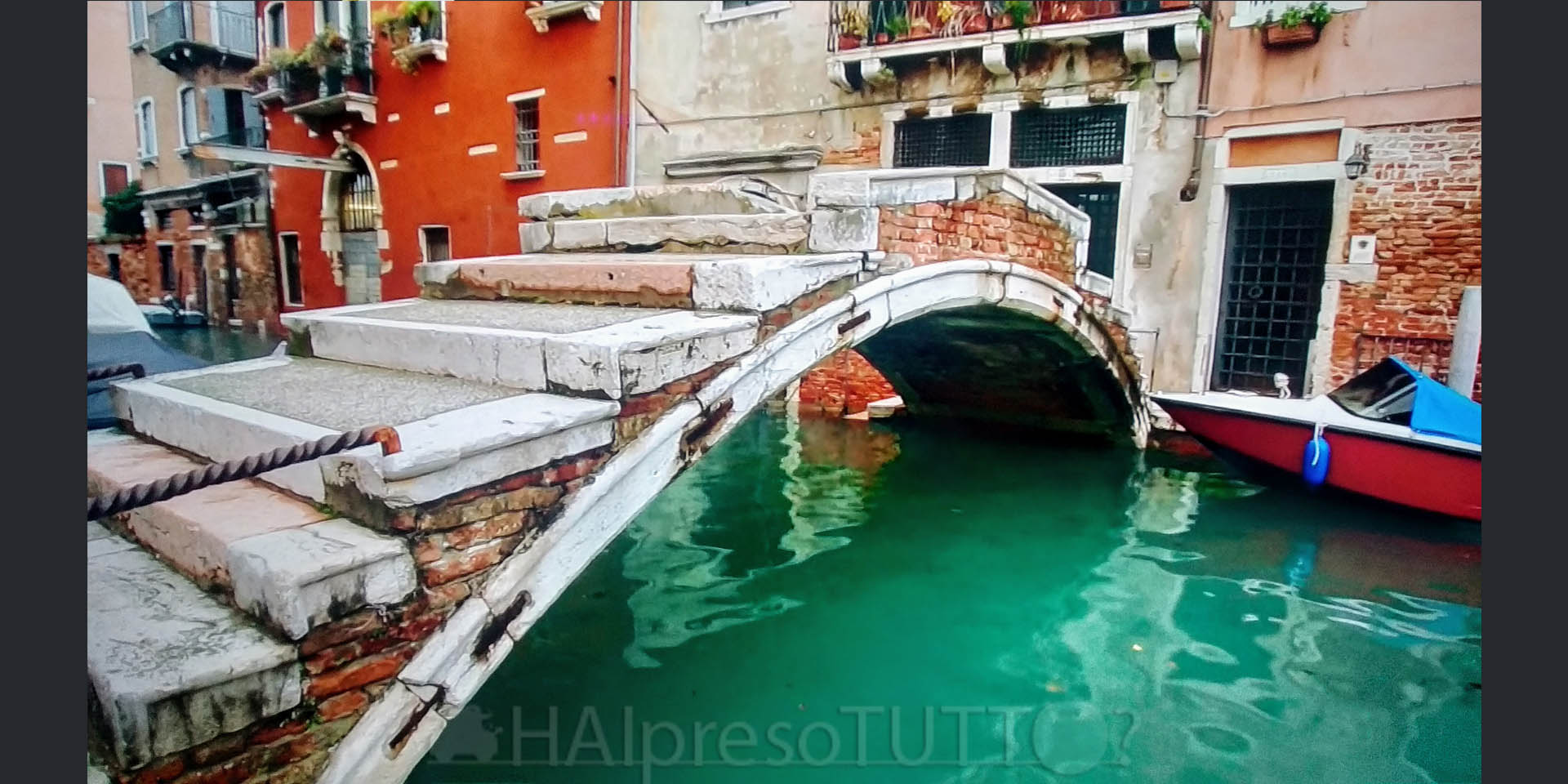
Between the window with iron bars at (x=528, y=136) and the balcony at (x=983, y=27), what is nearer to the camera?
the balcony at (x=983, y=27)

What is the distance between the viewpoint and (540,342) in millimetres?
1907

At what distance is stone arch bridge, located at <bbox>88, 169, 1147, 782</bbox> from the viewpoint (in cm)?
131

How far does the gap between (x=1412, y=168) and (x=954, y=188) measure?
3.67m

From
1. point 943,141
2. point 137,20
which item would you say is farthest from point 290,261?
point 943,141

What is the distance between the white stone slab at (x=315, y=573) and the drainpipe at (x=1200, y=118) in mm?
5778

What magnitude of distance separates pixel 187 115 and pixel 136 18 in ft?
1.49

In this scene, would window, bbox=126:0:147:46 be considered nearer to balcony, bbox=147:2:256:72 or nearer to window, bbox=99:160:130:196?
balcony, bbox=147:2:256:72

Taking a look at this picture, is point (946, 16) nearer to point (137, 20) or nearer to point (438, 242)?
point (438, 242)

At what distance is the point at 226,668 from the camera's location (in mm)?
1241

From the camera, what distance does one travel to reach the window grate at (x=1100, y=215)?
613cm

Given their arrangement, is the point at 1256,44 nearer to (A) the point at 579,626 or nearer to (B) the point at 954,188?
(B) the point at 954,188

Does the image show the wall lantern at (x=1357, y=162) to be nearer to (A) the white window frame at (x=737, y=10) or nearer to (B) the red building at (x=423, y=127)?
(A) the white window frame at (x=737, y=10)

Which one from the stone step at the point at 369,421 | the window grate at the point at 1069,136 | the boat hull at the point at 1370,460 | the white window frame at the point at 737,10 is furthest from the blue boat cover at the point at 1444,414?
the white window frame at the point at 737,10

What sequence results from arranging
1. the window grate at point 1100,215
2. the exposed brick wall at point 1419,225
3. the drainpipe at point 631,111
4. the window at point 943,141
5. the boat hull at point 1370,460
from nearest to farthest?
the boat hull at point 1370,460 → the exposed brick wall at point 1419,225 → the window grate at point 1100,215 → the window at point 943,141 → the drainpipe at point 631,111
